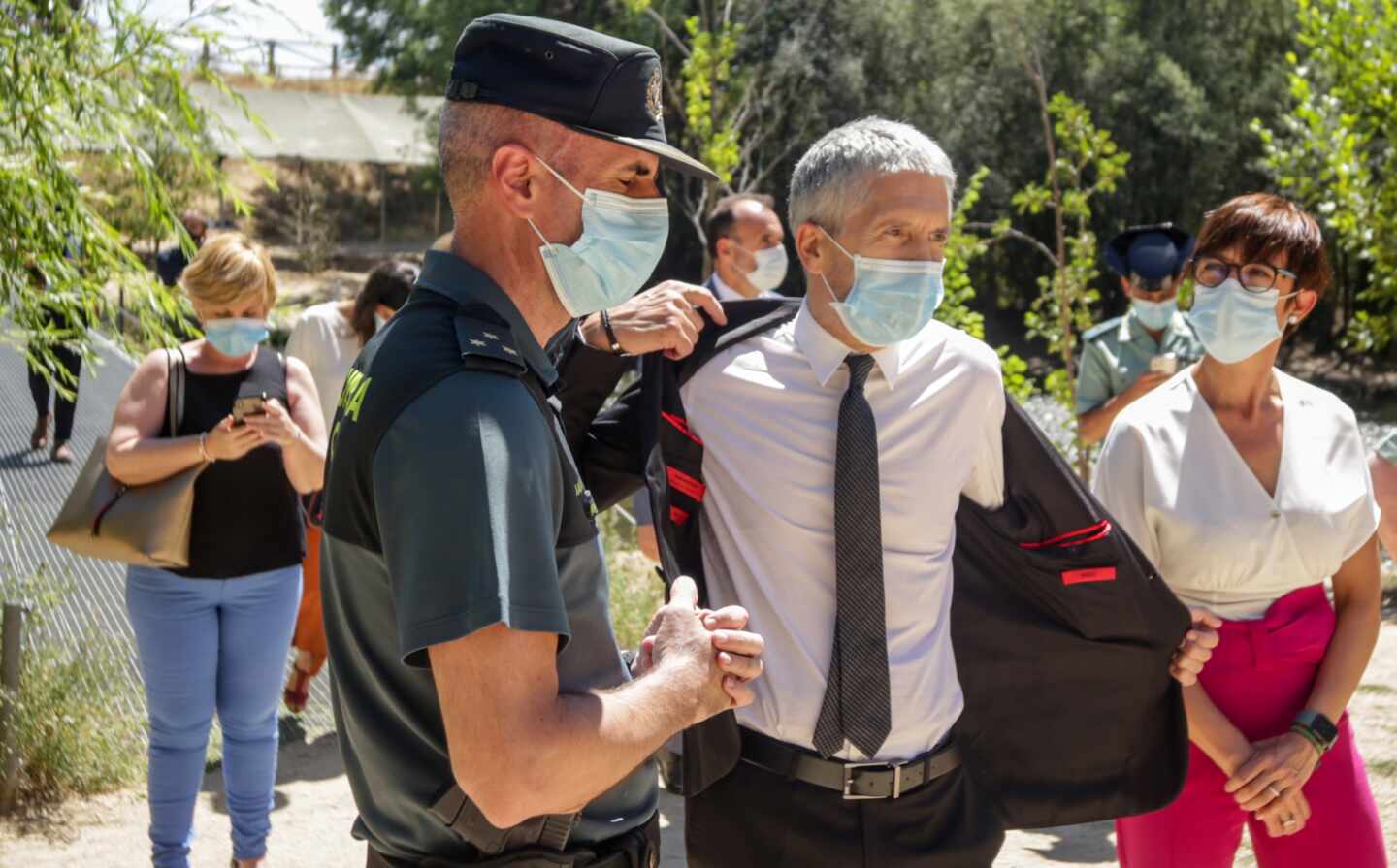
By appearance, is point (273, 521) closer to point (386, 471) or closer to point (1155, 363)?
point (386, 471)

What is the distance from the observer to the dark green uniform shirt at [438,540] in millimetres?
1635

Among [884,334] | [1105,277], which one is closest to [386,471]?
[884,334]

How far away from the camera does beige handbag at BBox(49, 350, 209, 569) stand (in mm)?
4109

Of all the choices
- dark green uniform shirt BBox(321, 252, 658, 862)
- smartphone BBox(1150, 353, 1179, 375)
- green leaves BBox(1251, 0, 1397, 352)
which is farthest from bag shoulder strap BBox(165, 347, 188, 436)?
green leaves BBox(1251, 0, 1397, 352)

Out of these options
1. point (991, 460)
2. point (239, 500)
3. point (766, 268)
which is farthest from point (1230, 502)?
point (766, 268)

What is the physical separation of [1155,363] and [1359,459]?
7.20 feet

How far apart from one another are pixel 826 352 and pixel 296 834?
3.52m

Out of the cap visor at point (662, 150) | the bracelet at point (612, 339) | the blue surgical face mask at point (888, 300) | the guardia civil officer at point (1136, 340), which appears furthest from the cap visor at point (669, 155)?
the guardia civil officer at point (1136, 340)

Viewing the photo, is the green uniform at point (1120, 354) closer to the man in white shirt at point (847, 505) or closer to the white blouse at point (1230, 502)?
the white blouse at point (1230, 502)

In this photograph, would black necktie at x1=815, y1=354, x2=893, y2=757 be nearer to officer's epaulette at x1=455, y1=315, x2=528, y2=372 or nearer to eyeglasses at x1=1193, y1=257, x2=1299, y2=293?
officer's epaulette at x1=455, y1=315, x2=528, y2=372

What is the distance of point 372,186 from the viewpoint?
141 feet

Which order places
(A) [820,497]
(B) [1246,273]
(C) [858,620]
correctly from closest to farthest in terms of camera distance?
(C) [858,620], (A) [820,497], (B) [1246,273]

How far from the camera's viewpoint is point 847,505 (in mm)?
2684

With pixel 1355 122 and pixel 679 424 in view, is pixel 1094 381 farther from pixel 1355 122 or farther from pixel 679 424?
pixel 1355 122
